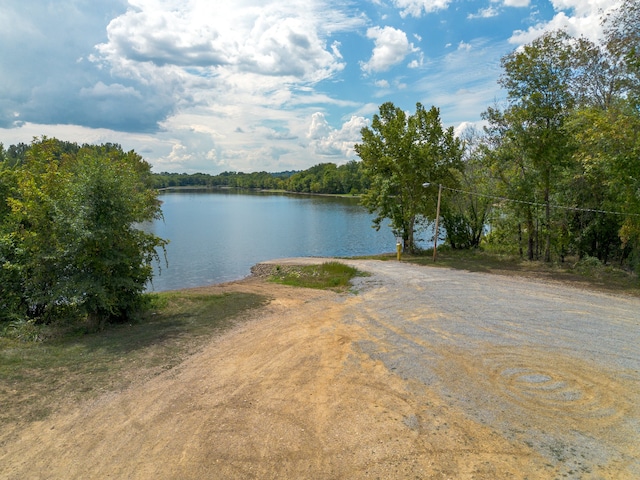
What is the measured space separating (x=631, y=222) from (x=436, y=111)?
43.9ft

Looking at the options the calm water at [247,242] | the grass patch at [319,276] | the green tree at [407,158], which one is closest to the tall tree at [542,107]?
the green tree at [407,158]

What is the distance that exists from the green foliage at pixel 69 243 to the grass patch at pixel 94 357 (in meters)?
1.03

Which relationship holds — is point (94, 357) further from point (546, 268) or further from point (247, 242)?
point (247, 242)

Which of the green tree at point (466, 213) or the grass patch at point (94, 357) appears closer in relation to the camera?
the grass patch at point (94, 357)

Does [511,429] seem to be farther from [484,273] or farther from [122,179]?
[484,273]

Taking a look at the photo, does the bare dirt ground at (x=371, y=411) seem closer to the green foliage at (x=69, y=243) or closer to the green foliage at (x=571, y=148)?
the green foliage at (x=69, y=243)

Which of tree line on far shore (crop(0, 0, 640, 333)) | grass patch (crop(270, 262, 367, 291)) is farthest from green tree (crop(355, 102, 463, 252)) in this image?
grass patch (crop(270, 262, 367, 291))

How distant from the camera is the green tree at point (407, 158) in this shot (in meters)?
26.8

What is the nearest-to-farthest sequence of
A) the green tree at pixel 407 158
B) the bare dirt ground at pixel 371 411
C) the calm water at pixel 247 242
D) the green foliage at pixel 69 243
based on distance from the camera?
the bare dirt ground at pixel 371 411 < the green foliage at pixel 69 243 < the green tree at pixel 407 158 < the calm water at pixel 247 242

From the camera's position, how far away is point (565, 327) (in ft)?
37.2

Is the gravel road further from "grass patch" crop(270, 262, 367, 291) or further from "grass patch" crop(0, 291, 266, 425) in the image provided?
"grass patch" crop(0, 291, 266, 425)

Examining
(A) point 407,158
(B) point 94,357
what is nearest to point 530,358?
(B) point 94,357

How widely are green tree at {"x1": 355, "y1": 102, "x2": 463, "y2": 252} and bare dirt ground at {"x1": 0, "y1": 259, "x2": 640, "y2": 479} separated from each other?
17.0m

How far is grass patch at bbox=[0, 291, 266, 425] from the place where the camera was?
7.01 meters
